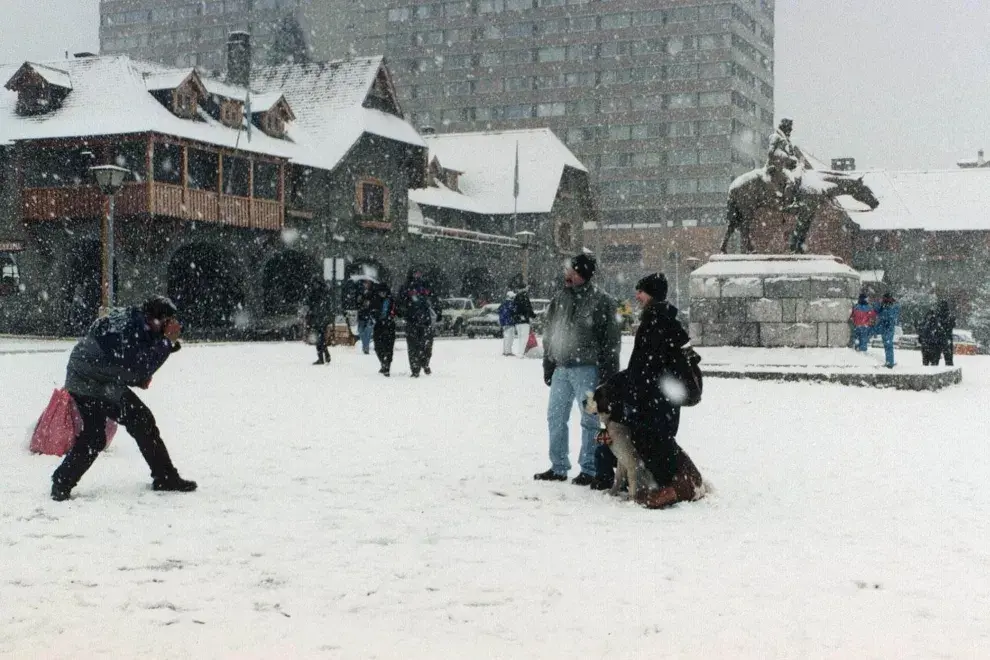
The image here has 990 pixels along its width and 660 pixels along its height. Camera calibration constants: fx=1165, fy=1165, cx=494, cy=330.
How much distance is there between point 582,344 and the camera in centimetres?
774

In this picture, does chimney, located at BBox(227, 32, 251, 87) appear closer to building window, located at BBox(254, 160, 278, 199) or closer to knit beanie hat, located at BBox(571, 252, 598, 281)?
A: building window, located at BBox(254, 160, 278, 199)

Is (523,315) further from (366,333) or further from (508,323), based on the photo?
(366,333)

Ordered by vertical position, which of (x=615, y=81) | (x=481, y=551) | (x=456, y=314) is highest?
(x=615, y=81)

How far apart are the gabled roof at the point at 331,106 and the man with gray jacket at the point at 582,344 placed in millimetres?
32441

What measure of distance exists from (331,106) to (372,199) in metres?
3.68

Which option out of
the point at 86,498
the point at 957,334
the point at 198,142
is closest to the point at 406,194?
the point at 198,142

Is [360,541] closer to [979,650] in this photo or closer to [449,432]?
[979,650]

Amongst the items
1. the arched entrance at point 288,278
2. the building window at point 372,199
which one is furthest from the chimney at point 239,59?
the arched entrance at point 288,278

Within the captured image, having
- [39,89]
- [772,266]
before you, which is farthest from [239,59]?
[772,266]

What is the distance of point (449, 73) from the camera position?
9431cm

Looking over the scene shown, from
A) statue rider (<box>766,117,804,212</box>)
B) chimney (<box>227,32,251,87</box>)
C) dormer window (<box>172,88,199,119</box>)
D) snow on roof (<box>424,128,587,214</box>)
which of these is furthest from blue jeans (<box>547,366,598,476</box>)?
snow on roof (<box>424,128,587,214</box>)

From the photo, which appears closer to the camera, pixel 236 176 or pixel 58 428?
pixel 58 428

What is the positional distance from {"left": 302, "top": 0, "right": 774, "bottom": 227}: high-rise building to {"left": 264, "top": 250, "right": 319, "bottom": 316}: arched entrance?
160 ft

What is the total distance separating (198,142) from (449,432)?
25.3 metres
